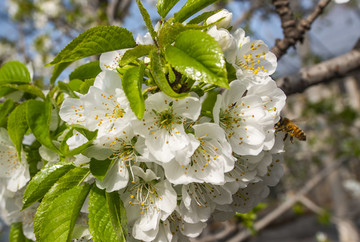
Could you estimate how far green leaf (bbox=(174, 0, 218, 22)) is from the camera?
80cm

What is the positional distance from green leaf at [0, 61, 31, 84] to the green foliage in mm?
541

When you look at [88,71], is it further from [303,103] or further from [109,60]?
[303,103]

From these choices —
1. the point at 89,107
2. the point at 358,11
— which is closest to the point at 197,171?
the point at 89,107

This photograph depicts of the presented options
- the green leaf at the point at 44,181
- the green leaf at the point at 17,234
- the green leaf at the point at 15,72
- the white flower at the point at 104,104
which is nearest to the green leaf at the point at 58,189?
the green leaf at the point at 44,181

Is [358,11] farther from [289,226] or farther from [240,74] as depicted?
[289,226]

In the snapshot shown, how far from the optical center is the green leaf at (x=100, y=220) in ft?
2.40

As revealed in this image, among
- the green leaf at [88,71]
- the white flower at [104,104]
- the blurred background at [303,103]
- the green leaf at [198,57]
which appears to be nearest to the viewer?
the green leaf at [198,57]

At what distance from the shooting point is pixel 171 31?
74 cm

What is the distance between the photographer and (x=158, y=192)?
83cm

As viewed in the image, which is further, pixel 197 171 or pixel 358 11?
pixel 358 11

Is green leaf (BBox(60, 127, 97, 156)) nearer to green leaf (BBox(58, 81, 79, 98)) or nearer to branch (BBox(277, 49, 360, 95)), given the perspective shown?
green leaf (BBox(58, 81, 79, 98))

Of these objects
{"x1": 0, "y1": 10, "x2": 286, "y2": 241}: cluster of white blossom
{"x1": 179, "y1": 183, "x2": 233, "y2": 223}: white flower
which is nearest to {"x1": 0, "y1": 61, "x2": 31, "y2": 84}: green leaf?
{"x1": 0, "y1": 10, "x2": 286, "y2": 241}: cluster of white blossom

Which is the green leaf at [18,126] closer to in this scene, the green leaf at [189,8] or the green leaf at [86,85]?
the green leaf at [86,85]

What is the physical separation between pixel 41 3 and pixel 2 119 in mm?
5386
